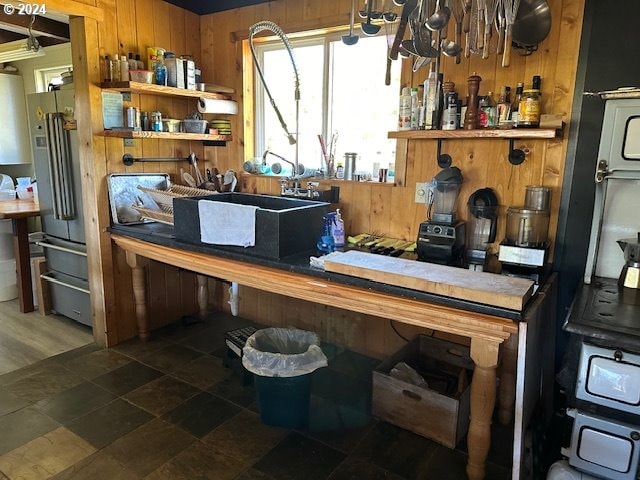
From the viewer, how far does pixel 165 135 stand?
2705 mm

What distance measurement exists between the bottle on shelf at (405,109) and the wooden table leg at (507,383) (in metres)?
1.16

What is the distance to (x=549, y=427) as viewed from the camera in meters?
1.99

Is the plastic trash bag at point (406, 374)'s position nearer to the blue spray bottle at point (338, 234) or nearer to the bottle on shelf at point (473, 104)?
the blue spray bottle at point (338, 234)

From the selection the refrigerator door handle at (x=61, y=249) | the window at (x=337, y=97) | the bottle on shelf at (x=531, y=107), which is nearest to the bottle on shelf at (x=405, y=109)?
the window at (x=337, y=97)

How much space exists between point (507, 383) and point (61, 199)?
2.88 metres

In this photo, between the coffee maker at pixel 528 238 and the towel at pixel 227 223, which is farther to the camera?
the towel at pixel 227 223

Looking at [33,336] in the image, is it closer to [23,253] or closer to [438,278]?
[23,253]

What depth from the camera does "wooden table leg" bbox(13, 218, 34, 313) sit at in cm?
331

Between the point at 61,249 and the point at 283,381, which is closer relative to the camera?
the point at 283,381

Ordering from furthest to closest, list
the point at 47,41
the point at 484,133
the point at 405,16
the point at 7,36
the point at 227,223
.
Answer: the point at 7,36 < the point at 47,41 < the point at 227,223 < the point at 484,133 < the point at 405,16

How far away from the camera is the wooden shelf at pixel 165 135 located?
250 centimetres

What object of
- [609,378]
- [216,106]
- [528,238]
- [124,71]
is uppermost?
[124,71]

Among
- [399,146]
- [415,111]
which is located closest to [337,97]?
[399,146]

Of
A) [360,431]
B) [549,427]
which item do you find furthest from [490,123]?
[360,431]
